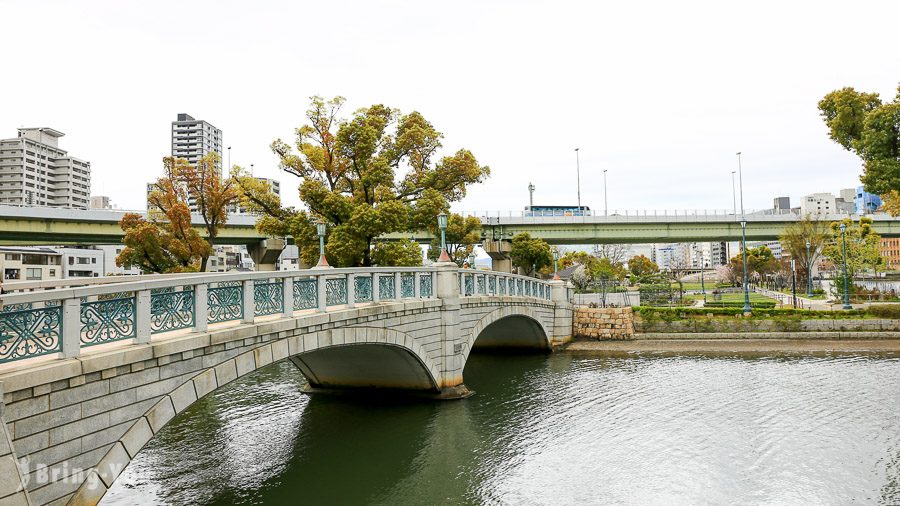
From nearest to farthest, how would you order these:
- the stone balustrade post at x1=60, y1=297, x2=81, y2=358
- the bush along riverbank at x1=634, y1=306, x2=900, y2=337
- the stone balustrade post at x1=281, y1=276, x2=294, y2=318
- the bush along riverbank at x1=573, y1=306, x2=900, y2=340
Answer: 1. the stone balustrade post at x1=60, y1=297, x2=81, y2=358
2. the stone balustrade post at x1=281, y1=276, x2=294, y2=318
3. the bush along riverbank at x1=573, y1=306, x2=900, y2=340
4. the bush along riverbank at x1=634, y1=306, x2=900, y2=337

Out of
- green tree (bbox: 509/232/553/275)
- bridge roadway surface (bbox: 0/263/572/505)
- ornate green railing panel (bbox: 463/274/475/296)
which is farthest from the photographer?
green tree (bbox: 509/232/553/275)

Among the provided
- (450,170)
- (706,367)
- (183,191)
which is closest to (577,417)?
(706,367)

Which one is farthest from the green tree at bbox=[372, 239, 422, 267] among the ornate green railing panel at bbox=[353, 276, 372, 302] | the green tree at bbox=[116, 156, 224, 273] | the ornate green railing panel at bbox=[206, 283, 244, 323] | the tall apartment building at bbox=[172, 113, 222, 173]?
the tall apartment building at bbox=[172, 113, 222, 173]

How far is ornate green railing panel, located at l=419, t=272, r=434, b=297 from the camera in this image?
17.8 metres

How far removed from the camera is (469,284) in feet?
68.5

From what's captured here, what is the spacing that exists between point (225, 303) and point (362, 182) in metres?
17.5

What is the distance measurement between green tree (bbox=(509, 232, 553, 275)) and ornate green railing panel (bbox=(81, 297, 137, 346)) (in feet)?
132

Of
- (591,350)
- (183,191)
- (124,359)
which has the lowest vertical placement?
(591,350)

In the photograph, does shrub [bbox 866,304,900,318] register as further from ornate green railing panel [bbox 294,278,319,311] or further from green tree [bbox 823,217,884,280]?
ornate green railing panel [bbox 294,278,319,311]

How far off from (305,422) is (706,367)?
16639mm

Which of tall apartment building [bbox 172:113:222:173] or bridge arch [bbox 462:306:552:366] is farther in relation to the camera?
tall apartment building [bbox 172:113:222:173]

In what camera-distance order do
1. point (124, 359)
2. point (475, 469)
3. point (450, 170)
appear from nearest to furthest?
point (124, 359) → point (475, 469) → point (450, 170)

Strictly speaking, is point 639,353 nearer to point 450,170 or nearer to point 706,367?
point 706,367

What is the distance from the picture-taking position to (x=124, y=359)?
777 centimetres
